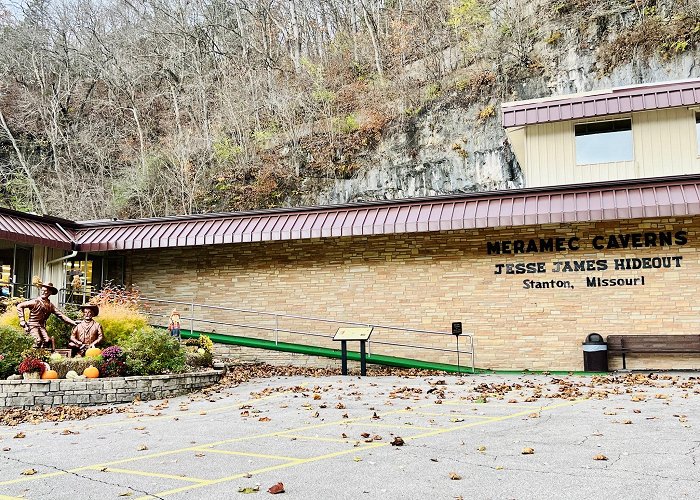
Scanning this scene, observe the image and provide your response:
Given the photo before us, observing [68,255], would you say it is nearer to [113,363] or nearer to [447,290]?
[113,363]

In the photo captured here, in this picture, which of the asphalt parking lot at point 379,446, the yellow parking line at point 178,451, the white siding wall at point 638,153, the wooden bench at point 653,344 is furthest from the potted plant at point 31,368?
the white siding wall at point 638,153

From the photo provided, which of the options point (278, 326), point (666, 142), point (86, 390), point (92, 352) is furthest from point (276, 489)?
point (666, 142)

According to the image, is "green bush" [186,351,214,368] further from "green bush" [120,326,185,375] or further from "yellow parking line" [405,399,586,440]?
"yellow parking line" [405,399,586,440]

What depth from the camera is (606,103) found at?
18094mm

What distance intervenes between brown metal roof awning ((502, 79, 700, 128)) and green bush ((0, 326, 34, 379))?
1373cm

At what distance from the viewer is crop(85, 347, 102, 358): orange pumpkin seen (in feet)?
40.7

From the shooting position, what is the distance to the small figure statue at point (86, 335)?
12930 mm

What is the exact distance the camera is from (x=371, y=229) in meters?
16.7

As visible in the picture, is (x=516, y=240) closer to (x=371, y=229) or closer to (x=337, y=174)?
(x=371, y=229)

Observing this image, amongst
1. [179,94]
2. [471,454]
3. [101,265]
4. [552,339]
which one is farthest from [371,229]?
[179,94]

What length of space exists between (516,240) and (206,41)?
114 feet

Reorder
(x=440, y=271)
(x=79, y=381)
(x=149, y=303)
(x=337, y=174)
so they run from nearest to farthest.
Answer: (x=79, y=381), (x=440, y=271), (x=149, y=303), (x=337, y=174)

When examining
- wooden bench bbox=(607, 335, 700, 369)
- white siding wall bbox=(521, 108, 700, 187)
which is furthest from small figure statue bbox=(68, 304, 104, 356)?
white siding wall bbox=(521, 108, 700, 187)

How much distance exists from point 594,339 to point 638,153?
6.26 m
